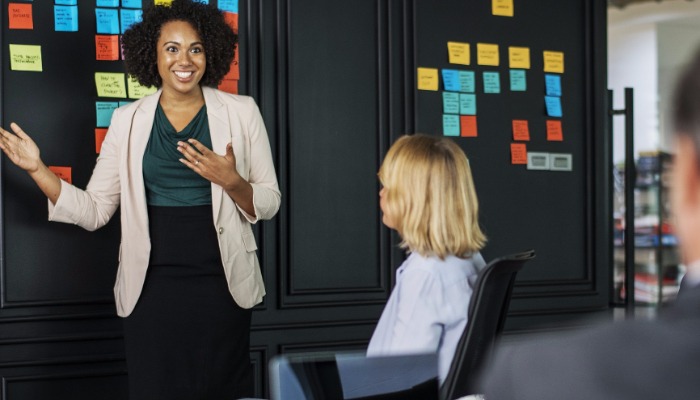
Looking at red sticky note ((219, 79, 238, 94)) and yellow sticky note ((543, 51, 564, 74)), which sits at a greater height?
yellow sticky note ((543, 51, 564, 74))

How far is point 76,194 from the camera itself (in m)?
2.81

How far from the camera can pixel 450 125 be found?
402 cm

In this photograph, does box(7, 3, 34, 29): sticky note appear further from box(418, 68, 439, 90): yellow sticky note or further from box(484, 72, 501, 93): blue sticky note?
box(484, 72, 501, 93): blue sticky note

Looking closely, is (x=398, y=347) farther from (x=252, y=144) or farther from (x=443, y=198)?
(x=252, y=144)

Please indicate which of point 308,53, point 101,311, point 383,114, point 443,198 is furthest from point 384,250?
point 443,198

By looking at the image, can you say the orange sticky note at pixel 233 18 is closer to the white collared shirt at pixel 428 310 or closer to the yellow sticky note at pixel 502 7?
the yellow sticky note at pixel 502 7

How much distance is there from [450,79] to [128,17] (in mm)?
1465

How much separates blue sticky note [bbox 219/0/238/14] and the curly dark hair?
583 mm

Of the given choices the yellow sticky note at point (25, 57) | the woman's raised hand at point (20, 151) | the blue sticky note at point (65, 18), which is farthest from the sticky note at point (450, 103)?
the woman's raised hand at point (20, 151)

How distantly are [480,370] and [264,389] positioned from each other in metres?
2.24

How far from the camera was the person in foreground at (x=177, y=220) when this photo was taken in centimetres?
274

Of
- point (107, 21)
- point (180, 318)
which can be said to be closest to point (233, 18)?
point (107, 21)

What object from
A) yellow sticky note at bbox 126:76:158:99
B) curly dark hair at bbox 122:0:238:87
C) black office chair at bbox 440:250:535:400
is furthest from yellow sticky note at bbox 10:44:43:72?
black office chair at bbox 440:250:535:400

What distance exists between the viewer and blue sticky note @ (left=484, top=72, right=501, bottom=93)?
13.5ft
